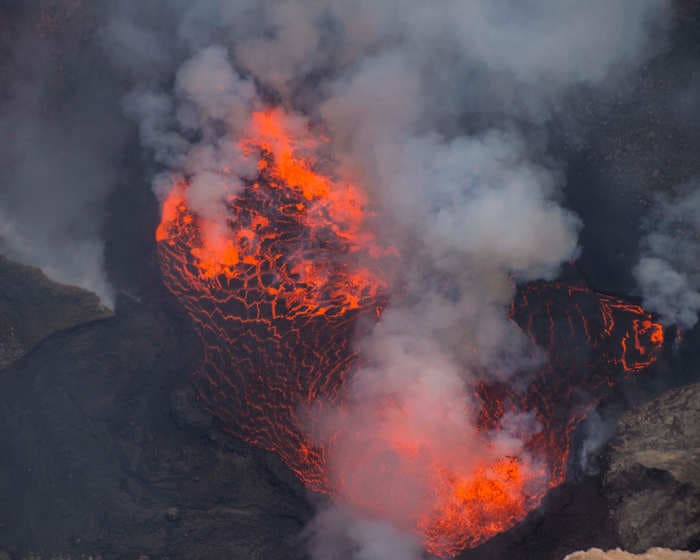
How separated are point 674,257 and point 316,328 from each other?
455cm

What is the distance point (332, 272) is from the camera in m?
7.33

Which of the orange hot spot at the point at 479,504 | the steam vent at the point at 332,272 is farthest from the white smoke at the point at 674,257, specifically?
the orange hot spot at the point at 479,504

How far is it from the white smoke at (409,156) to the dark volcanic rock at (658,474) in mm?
1317

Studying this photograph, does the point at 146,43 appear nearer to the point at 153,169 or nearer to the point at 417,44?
the point at 153,169

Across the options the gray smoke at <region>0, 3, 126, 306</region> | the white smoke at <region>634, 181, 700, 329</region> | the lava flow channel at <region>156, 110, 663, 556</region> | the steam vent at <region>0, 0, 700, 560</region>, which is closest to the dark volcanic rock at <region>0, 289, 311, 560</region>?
the steam vent at <region>0, 0, 700, 560</region>

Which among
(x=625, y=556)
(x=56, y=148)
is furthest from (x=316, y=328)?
(x=56, y=148)

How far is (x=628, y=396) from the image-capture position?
6.53 meters

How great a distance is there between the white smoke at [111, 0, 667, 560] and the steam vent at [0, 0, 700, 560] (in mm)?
33

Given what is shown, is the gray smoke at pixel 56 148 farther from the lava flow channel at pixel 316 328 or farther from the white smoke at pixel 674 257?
the white smoke at pixel 674 257

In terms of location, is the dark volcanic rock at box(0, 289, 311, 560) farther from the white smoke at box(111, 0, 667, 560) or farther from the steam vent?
the white smoke at box(111, 0, 667, 560)

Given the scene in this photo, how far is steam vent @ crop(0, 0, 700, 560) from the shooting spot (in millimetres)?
6520

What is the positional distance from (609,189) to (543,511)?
12.9ft

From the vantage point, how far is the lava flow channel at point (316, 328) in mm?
6758

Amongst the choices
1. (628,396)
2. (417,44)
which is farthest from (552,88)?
(628,396)
